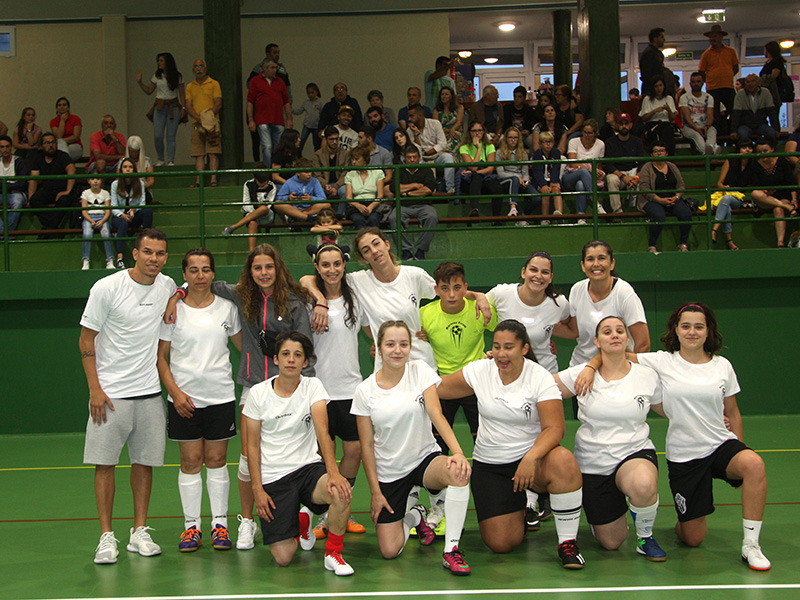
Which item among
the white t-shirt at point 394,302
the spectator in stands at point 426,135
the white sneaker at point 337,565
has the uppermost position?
the spectator in stands at point 426,135

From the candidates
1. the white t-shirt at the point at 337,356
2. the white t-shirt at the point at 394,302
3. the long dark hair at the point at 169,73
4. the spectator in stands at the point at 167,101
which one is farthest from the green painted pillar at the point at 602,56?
the white t-shirt at the point at 337,356

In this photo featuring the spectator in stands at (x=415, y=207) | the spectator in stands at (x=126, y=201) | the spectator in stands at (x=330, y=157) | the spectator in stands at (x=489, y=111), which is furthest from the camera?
the spectator in stands at (x=489, y=111)

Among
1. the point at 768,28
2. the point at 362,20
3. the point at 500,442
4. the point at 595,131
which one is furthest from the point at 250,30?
the point at 500,442

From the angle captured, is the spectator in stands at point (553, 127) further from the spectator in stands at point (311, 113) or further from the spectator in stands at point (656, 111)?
the spectator in stands at point (311, 113)

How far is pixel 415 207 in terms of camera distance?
10172 millimetres

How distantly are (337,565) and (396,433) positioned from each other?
860 millimetres

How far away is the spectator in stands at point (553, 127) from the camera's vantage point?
12414mm

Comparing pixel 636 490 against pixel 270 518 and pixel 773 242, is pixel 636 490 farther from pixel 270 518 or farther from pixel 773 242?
pixel 773 242

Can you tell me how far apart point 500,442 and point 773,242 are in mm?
7224

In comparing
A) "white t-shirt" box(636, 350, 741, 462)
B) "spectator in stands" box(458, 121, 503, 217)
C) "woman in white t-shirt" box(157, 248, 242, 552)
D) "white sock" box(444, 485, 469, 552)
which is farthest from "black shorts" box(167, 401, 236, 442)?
"spectator in stands" box(458, 121, 503, 217)

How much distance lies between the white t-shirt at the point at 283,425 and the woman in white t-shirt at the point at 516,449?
1031 mm

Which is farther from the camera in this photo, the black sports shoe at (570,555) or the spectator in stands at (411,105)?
the spectator in stands at (411,105)

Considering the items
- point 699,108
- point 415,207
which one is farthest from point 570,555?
point 699,108

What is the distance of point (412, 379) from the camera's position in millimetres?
5191
